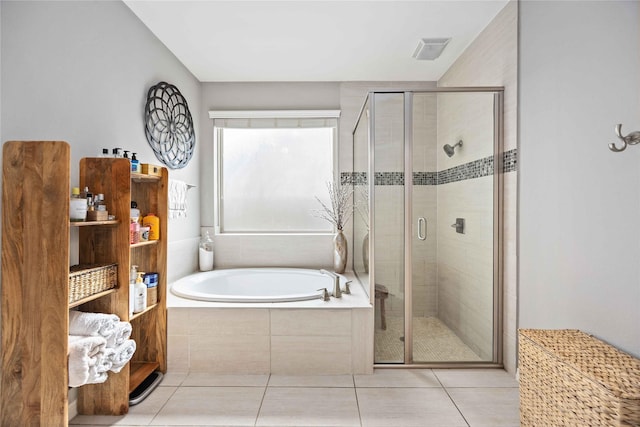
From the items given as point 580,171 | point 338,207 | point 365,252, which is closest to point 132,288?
point 365,252

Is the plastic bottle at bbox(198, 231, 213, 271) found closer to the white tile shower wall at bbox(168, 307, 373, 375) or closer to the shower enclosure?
the white tile shower wall at bbox(168, 307, 373, 375)

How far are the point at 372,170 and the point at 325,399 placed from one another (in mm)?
1423

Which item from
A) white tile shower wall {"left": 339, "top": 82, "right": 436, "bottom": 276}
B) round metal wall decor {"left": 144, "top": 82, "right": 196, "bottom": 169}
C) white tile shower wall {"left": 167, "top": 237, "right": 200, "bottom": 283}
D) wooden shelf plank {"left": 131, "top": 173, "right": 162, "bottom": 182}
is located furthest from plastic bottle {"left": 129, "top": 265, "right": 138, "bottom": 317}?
white tile shower wall {"left": 339, "top": 82, "right": 436, "bottom": 276}

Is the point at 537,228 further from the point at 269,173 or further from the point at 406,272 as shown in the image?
the point at 269,173

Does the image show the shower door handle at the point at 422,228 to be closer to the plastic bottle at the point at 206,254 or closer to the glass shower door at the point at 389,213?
the glass shower door at the point at 389,213

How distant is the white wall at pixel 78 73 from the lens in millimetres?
1535

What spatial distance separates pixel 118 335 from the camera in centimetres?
174

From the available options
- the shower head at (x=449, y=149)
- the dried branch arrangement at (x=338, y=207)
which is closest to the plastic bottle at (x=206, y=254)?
the dried branch arrangement at (x=338, y=207)

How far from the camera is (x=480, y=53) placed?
2.66 metres

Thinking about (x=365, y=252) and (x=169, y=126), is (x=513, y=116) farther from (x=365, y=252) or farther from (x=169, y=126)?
(x=169, y=126)

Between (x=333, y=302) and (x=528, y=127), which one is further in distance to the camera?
(x=333, y=302)

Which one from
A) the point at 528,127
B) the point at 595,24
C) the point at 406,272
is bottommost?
the point at 406,272

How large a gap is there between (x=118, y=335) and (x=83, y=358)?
19 cm

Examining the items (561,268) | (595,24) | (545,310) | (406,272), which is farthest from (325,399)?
(595,24)
